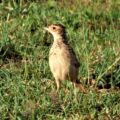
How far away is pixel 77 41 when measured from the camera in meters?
10.6

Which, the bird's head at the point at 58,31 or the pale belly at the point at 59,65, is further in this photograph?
the bird's head at the point at 58,31

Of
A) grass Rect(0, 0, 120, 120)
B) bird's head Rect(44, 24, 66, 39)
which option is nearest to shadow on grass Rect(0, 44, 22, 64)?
grass Rect(0, 0, 120, 120)

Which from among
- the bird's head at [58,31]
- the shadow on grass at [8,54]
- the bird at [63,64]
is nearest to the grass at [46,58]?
the shadow on grass at [8,54]

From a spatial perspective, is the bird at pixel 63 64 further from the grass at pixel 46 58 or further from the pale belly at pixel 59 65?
the grass at pixel 46 58

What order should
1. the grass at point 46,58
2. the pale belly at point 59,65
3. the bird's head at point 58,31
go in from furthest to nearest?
the bird's head at point 58,31 < the pale belly at point 59,65 < the grass at point 46,58

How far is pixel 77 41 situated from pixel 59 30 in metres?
1.46

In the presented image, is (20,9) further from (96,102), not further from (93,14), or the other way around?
(96,102)

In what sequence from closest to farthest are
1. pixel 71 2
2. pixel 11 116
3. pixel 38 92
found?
pixel 11 116 → pixel 38 92 → pixel 71 2

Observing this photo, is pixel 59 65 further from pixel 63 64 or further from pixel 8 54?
pixel 8 54

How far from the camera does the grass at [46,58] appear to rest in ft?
26.2

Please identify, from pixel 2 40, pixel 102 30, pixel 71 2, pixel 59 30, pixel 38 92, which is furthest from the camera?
pixel 71 2

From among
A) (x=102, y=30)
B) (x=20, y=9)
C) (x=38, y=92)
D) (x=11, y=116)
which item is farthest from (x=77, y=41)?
(x=11, y=116)

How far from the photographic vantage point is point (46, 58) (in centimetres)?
996

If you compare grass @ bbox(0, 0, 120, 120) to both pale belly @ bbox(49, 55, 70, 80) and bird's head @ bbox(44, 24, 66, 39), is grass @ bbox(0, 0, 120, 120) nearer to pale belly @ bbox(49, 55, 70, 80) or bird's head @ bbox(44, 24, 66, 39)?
pale belly @ bbox(49, 55, 70, 80)
